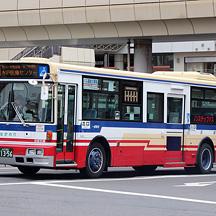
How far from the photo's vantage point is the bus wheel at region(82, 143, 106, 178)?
15.7 meters

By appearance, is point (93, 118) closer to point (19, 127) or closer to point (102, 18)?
point (19, 127)

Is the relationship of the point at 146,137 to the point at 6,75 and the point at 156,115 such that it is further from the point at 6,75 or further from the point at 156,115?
the point at 6,75

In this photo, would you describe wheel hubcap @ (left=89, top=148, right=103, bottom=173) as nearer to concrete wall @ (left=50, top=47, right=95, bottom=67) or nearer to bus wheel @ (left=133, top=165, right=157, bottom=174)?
bus wheel @ (left=133, top=165, right=157, bottom=174)

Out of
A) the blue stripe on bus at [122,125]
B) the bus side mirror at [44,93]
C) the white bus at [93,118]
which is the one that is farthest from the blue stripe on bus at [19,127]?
the blue stripe on bus at [122,125]

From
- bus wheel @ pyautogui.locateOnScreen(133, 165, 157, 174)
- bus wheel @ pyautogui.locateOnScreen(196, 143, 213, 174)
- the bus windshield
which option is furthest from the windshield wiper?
bus wheel @ pyautogui.locateOnScreen(196, 143, 213, 174)

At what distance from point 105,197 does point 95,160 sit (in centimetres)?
425

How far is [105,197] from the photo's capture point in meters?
11.7

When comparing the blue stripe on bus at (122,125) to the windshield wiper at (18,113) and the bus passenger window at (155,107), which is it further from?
the windshield wiper at (18,113)

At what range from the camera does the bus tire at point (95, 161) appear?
51.5 ft

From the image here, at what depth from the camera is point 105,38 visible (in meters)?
29.3

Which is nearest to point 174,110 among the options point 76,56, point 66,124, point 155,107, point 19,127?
point 155,107

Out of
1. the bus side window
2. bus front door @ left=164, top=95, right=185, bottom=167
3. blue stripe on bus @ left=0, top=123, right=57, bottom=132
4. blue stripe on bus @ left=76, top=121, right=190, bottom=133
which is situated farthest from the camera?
bus front door @ left=164, top=95, right=185, bottom=167

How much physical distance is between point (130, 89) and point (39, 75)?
9.88 ft

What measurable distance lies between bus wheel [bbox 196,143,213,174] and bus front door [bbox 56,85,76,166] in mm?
5645
